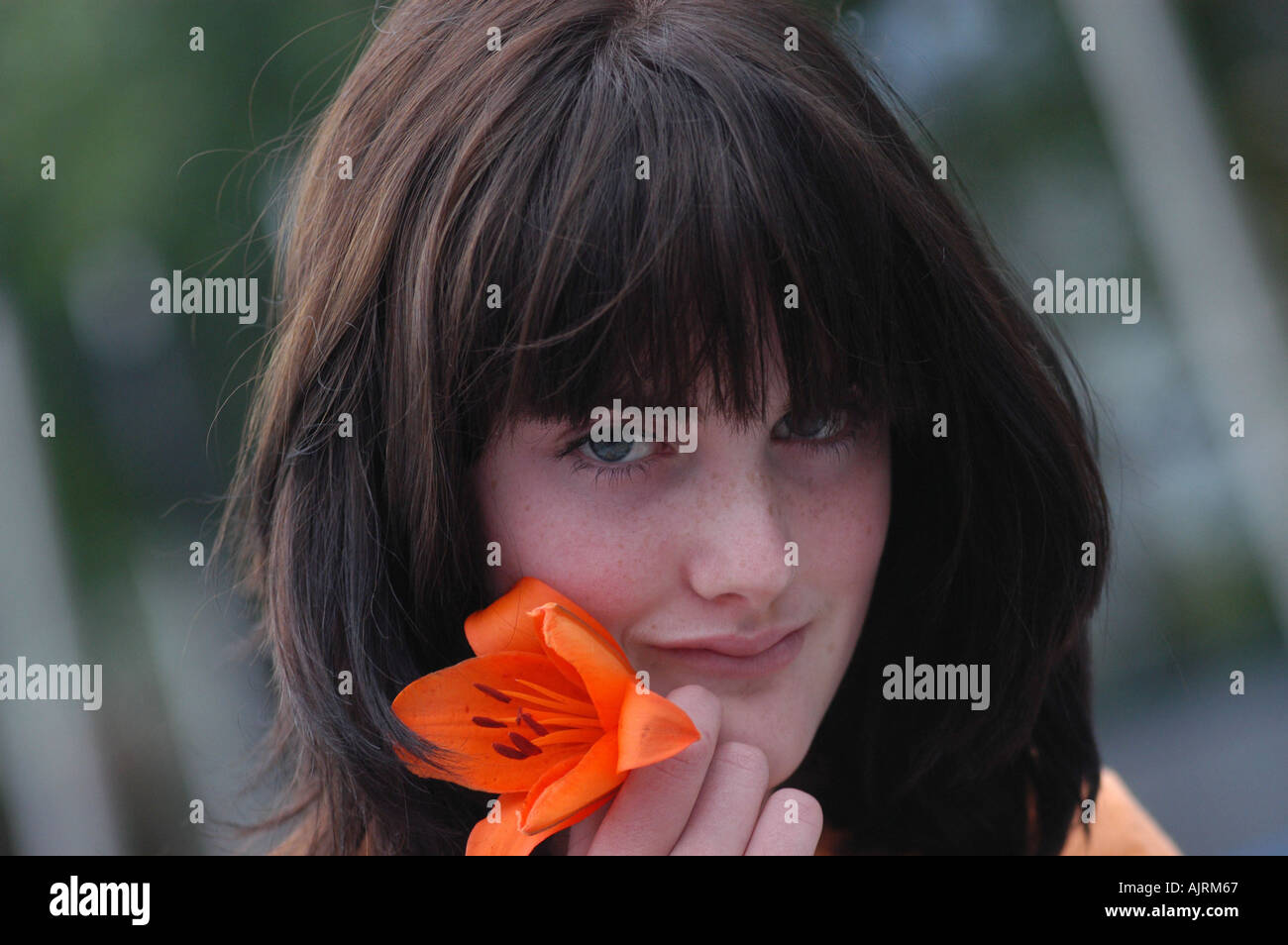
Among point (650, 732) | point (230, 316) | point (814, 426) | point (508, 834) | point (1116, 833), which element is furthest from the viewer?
point (230, 316)

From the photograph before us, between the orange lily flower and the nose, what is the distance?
13cm

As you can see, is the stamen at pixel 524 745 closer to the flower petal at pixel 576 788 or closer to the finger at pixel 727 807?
the flower petal at pixel 576 788

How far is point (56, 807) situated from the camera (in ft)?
7.38

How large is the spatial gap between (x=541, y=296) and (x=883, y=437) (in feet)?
1.60

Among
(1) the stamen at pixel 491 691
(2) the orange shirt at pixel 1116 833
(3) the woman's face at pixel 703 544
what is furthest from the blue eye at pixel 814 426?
(2) the orange shirt at pixel 1116 833

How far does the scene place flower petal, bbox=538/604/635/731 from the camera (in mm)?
917

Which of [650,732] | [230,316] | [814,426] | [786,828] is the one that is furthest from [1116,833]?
[230,316]

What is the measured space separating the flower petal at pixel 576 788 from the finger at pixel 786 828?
179 mm

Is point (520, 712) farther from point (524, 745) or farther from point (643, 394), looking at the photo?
point (643, 394)

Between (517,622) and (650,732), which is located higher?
(517,622)

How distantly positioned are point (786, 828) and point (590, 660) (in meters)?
0.30

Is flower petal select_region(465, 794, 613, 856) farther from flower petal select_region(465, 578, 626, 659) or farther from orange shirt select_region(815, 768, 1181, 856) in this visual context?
orange shirt select_region(815, 768, 1181, 856)

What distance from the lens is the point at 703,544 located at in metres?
1.02
